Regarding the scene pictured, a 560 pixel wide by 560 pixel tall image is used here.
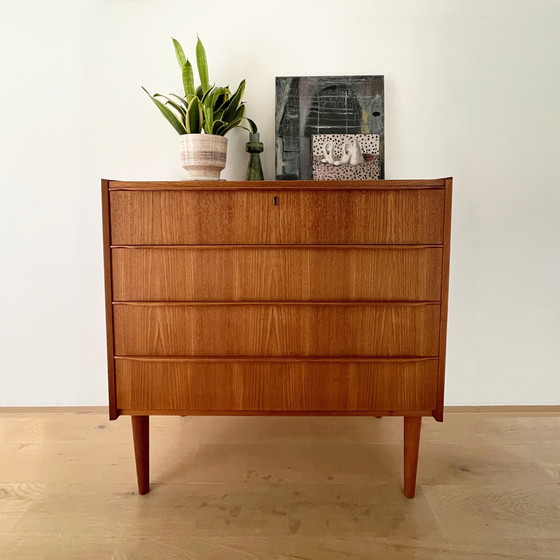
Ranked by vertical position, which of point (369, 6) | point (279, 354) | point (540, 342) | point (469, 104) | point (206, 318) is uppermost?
point (369, 6)

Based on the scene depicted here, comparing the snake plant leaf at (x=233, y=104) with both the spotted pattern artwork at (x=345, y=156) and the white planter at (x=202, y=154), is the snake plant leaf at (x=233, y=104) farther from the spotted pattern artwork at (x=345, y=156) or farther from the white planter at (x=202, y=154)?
the spotted pattern artwork at (x=345, y=156)

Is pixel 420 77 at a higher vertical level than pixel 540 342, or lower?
higher

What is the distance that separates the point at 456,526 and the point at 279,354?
0.66 metres

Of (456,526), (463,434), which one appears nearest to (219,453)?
(456,526)

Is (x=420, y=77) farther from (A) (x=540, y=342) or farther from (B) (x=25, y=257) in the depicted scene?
(B) (x=25, y=257)

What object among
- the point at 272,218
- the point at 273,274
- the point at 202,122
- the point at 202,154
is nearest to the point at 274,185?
the point at 272,218

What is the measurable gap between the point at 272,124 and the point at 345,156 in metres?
0.33

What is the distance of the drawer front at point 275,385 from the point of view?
118cm

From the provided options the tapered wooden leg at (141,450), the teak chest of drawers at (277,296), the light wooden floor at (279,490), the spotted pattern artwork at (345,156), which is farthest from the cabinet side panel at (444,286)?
the tapered wooden leg at (141,450)

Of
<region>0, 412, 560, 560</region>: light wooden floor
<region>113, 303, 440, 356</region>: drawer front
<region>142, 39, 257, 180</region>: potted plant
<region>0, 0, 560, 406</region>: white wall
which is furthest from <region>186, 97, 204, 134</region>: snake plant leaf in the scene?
<region>0, 412, 560, 560</region>: light wooden floor

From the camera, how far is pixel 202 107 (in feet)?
4.51

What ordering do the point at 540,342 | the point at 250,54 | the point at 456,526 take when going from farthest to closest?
the point at 540,342 → the point at 250,54 → the point at 456,526

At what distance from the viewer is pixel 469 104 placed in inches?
64.9

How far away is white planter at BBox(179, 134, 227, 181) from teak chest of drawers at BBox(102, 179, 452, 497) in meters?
0.24
